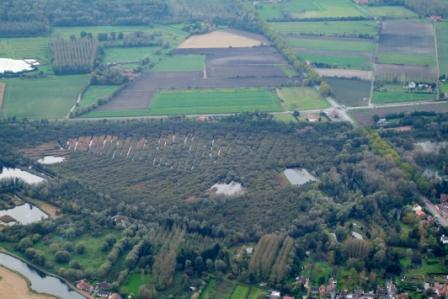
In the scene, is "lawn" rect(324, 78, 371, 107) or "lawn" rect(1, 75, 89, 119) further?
"lawn" rect(324, 78, 371, 107)

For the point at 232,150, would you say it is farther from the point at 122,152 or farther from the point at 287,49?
the point at 287,49

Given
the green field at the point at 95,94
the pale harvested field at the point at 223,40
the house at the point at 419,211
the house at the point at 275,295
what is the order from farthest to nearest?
1. the pale harvested field at the point at 223,40
2. the green field at the point at 95,94
3. the house at the point at 419,211
4. the house at the point at 275,295

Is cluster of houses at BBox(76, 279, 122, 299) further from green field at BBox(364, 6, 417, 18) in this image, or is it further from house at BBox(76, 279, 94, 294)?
green field at BBox(364, 6, 417, 18)

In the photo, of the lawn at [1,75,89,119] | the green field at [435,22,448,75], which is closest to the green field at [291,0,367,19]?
the green field at [435,22,448,75]

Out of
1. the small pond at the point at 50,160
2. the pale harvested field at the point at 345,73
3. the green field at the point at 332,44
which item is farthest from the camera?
the green field at the point at 332,44

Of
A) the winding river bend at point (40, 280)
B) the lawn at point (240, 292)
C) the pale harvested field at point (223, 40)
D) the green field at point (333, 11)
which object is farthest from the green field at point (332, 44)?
the winding river bend at point (40, 280)

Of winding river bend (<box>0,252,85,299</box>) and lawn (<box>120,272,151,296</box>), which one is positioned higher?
lawn (<box>120,272,151,296</box>)

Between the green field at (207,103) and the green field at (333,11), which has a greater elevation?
the green field at (333,11)

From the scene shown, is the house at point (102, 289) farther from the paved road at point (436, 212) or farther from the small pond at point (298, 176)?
the paved road at point (436, 212)
